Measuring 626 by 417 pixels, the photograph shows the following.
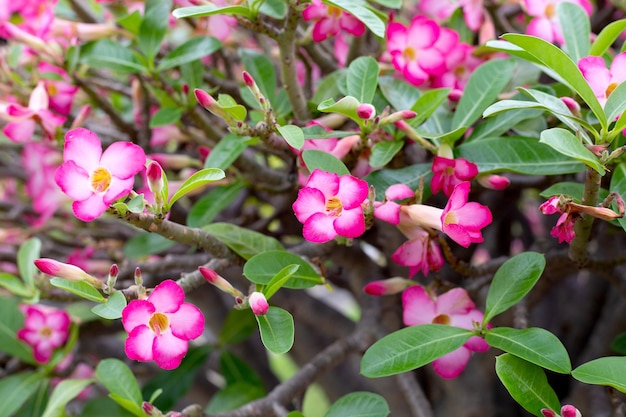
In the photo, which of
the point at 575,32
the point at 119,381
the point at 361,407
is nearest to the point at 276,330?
the point at 361,407

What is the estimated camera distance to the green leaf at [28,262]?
83cm

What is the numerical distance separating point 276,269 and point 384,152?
0.16m

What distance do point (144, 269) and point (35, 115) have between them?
0.81 feet

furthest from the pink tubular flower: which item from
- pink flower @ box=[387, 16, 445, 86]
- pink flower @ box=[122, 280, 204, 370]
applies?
pink flower @ box=[387, 16, 445, 86]

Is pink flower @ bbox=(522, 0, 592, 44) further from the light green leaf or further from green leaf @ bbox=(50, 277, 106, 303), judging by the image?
green leaf @ bbox=(50, 277, 106, 303)

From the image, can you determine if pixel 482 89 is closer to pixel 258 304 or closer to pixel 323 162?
pixel 323 162

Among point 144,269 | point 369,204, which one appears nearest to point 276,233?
point 144,269

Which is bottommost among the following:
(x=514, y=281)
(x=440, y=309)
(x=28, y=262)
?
(x=28, y=262)

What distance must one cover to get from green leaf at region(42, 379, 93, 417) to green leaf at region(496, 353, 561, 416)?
1.72ft

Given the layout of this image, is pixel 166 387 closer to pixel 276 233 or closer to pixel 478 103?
pixel 276 233

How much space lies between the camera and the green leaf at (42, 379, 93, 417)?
0.82 m

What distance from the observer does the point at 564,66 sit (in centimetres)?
58

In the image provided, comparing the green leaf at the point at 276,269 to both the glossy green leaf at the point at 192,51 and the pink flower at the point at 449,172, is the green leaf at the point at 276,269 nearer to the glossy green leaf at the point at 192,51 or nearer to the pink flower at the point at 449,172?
the pink flower at the point at 449,172

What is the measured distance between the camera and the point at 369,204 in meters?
0.63
